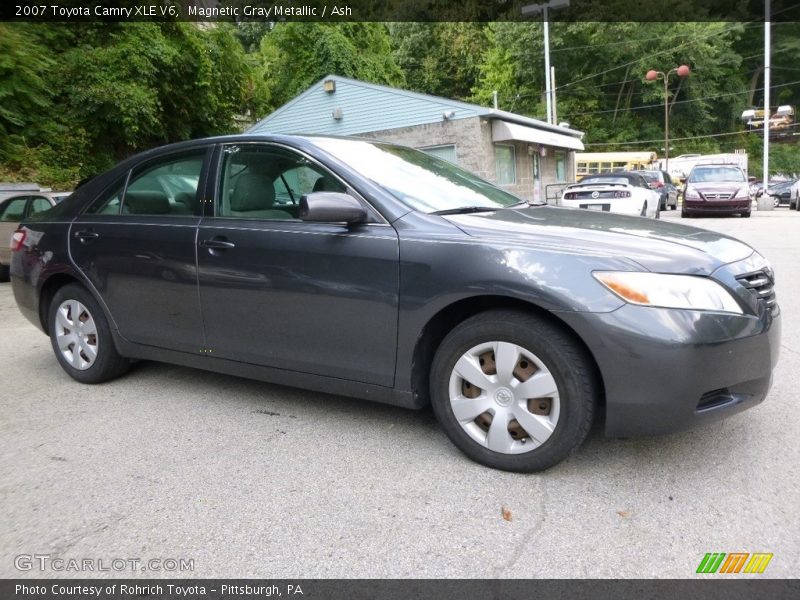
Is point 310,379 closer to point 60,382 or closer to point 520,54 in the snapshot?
point 60,382

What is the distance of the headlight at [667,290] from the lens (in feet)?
8.56

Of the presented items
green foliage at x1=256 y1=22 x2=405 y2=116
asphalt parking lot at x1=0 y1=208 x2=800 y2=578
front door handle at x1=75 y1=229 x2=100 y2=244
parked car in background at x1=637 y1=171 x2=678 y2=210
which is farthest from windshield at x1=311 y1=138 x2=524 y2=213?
green foliage at x1=256 y1=22 x2=405 y2=116

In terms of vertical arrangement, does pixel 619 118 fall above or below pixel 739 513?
above

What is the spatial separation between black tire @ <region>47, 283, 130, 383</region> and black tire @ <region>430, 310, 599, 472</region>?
245 cm

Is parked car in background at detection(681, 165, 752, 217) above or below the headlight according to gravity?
above

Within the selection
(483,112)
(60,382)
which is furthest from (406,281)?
(483,112)

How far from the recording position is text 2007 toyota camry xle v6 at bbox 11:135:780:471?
2.65 m

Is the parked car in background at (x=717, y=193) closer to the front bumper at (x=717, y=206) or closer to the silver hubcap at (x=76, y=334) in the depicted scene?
the front bumper at (x=717, y=206)

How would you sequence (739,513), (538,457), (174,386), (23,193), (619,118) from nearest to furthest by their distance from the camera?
(739,513), (538,457), (174,386), (23,193), (619,118)

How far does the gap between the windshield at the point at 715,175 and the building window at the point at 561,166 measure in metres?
7.94

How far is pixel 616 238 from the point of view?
9.47ft

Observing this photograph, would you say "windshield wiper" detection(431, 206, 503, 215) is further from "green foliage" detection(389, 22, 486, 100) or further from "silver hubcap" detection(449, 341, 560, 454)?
"green foliage" detection(389, 22, 486, 100)
